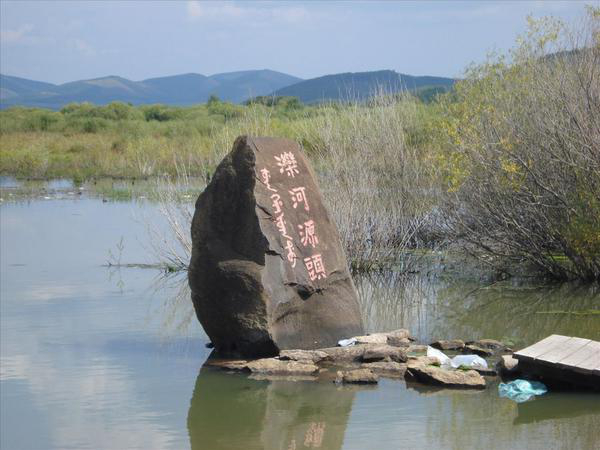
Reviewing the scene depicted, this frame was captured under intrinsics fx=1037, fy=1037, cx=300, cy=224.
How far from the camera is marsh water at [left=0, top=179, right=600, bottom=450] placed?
24.0ft

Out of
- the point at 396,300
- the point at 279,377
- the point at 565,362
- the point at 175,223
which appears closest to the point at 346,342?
the point at 279,377

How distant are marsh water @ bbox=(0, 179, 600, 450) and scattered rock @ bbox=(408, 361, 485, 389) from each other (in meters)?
0.11

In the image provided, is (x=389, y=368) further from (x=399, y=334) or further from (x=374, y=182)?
(x=374, y=182)

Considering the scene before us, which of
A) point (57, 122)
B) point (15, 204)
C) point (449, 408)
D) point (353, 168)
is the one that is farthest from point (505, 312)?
point (57, 122)

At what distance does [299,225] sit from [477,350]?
6.62ft

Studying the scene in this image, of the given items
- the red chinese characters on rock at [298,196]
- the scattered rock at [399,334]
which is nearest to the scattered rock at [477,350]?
the scattered rock at [399,334]

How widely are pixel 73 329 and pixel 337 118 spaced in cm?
668

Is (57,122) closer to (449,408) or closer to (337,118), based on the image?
(337,118)

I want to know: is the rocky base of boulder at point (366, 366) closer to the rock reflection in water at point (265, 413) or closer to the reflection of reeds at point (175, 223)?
the rock reflection in water at point (265, 413)

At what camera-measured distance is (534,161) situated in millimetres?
13117

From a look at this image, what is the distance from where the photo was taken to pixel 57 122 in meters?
51.3

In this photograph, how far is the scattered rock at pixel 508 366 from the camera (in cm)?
864

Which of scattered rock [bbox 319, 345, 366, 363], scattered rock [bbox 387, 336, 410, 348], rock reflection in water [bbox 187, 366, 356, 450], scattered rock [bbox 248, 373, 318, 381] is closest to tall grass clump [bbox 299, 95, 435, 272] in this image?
scattered rock [bbox 387, 336, 410, 348]

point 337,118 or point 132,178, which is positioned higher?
point 337,118
